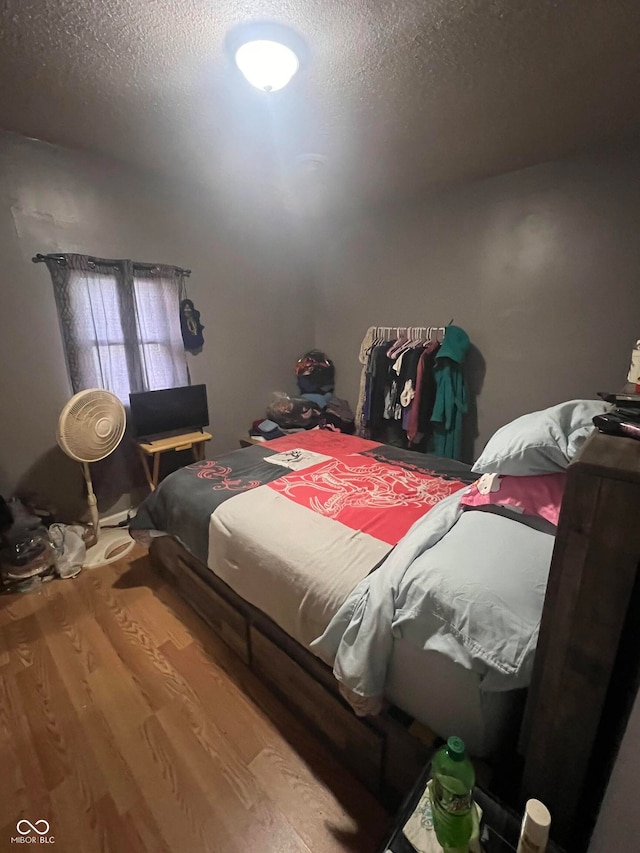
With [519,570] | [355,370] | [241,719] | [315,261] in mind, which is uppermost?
[315,261]

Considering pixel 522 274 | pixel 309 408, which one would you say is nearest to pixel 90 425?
pixel 309 408

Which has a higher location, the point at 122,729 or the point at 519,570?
the point at 519,570

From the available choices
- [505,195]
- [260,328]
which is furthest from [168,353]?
[505,195]

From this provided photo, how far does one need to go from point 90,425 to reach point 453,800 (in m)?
2.41

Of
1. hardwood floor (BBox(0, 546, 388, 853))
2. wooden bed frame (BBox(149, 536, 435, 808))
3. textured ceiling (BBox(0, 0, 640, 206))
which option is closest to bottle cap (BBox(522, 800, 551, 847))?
wooden bed frame (BBox(149, 536, 435, 808))

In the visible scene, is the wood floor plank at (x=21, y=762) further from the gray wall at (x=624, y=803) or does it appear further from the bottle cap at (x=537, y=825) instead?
the gray wall at (x=624, y=803)

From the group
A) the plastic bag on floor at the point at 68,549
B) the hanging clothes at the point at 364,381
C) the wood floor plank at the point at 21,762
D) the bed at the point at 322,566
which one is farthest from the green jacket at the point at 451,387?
the wood floor plank at the point at 21,762

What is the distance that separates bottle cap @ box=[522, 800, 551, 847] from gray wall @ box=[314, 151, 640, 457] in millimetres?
2391

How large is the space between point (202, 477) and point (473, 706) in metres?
1.60

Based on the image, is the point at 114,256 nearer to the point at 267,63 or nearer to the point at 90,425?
the point at 90,425

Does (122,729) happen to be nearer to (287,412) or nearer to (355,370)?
(287,412)

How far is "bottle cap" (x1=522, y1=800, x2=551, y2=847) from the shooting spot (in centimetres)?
66

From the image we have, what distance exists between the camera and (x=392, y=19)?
4.32ft

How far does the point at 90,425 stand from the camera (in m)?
2.27
